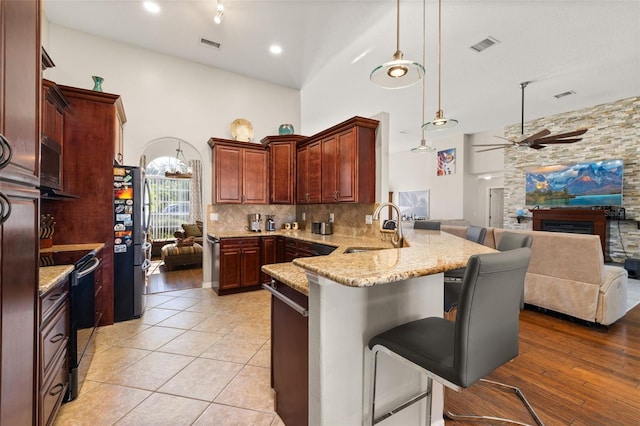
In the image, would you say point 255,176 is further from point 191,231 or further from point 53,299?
point 191,231

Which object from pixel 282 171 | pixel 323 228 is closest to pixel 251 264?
pixel 323 228

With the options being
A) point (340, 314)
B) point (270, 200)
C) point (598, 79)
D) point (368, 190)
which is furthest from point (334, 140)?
point (598, 79)

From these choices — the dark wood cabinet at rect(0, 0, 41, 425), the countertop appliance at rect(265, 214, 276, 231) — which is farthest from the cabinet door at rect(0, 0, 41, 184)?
the countertop appliance at rect(265, 214, 276, 231)

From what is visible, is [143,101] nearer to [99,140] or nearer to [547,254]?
[99,140]

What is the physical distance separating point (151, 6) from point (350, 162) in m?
3.03

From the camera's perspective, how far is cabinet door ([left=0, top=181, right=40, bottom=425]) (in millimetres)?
935

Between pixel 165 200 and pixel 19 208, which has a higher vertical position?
pixel 165 200

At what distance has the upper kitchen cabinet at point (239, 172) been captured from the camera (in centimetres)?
448

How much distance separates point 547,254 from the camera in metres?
3.35

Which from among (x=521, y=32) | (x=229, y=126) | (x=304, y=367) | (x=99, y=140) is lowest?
(x=304, y=367)

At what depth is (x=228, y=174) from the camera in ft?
14.9

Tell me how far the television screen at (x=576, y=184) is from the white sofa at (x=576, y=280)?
14.1 ft

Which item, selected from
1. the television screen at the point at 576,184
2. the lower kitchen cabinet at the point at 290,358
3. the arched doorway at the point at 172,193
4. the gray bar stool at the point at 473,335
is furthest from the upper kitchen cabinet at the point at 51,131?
the television screen at the point at 576,184

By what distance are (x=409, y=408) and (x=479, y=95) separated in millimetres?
6296
